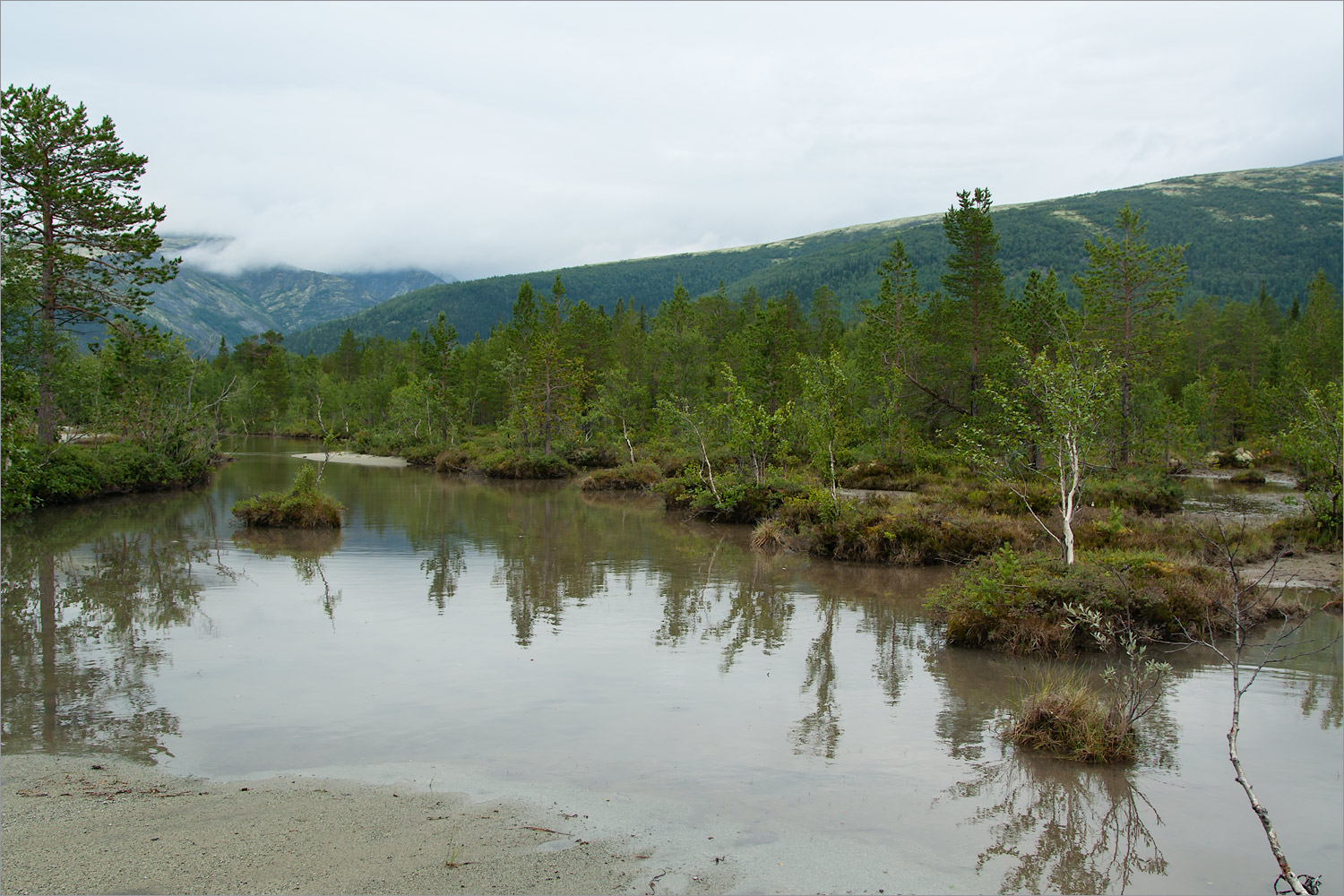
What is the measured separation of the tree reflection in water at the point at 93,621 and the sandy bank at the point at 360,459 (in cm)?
3246

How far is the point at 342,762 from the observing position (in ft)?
28.1

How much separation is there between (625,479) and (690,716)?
32.8m

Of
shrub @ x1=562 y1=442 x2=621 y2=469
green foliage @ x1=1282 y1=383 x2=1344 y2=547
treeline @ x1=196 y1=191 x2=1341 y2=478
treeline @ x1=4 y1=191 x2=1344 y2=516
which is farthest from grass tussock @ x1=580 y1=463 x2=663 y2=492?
green foliage @ x1=1282 y1=383 x2=1344 y2=547

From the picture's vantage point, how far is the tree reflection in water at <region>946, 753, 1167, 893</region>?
6570 millimetres

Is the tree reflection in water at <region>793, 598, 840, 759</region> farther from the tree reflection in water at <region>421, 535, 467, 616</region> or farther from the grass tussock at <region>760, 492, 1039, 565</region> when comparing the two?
the tree reflection in water at <region>421, 535, 467, 616</region>

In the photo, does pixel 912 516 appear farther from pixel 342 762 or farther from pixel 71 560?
pixel 71 560

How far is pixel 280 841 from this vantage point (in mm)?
6406

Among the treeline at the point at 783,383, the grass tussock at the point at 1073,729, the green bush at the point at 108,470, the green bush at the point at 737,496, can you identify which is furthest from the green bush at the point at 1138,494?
the green bush at the point at 108,470

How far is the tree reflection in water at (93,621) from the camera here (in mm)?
9492

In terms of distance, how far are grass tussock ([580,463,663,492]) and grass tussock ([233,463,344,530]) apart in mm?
16664

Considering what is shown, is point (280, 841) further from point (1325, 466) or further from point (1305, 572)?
point (1325, 466)

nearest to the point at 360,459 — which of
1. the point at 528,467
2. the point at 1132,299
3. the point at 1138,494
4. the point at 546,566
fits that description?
the point at 528,467

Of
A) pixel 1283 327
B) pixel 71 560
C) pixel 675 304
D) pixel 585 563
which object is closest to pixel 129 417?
pixel 71 560

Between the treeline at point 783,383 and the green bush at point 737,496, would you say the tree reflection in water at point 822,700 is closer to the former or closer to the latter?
the treeline at point 783,383
